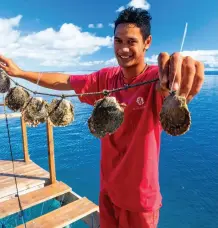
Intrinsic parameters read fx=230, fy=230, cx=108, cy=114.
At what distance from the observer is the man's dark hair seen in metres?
2.56

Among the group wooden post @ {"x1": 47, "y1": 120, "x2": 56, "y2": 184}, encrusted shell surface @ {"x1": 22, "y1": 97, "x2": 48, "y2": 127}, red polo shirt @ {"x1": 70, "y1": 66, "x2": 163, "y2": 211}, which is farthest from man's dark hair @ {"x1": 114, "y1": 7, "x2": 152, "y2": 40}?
wooden post @ {"x1": 47, "y1": 120, "x2": 56, "y2": 184}

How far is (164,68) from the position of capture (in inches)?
67.9

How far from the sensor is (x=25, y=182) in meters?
7.39

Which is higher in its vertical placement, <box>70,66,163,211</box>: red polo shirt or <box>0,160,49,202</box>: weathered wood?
<box>70,66,163,211</box>: red polo shirt

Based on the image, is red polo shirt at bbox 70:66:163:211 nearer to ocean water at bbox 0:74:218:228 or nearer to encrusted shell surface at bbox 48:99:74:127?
encrusted shell surface at bbox 48:99:74:127

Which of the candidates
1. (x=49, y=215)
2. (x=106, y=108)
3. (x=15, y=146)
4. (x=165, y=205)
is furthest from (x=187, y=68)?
(x=15, y=146)

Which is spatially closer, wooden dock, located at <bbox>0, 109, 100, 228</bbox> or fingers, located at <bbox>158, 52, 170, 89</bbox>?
fingers, located at <bbox>158, 52, 170, 89</bbox>

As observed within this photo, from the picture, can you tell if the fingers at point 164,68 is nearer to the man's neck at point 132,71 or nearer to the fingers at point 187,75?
the fingers at point 187,75

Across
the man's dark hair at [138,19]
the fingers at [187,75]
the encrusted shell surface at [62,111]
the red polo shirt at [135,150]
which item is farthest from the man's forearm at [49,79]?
the fingers at [187,75]

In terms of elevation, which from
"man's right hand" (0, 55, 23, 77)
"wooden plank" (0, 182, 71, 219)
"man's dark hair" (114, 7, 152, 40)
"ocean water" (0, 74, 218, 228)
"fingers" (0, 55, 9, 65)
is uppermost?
"man's dark hair" (114, 7, 152, 40)

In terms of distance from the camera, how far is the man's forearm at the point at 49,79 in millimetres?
3160

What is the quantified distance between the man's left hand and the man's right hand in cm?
214

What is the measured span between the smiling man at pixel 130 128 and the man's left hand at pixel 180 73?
0.47 metres

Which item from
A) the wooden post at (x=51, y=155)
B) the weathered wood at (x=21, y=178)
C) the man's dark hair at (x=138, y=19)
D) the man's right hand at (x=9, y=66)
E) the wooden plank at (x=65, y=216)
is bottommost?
the wooden plank at (x=65, y=216)
